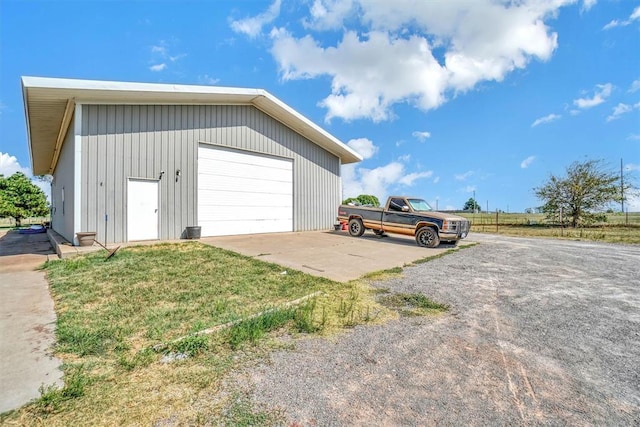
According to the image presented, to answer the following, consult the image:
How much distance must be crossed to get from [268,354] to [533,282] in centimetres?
525

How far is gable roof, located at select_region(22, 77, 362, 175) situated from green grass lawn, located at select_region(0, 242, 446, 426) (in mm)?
4971

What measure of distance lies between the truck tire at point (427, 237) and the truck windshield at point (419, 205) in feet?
2.82

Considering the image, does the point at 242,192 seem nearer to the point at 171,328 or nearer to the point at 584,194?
the point at 171,328

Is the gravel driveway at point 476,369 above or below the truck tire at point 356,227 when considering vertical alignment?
below

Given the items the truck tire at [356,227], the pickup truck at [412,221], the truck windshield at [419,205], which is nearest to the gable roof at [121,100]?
the truck tire at [356,227]

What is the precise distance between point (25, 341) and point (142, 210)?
7.42 m

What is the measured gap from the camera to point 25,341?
294cm

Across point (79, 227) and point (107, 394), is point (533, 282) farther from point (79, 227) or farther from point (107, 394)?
point (79, 227)

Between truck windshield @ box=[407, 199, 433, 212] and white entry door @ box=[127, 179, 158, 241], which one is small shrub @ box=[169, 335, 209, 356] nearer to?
white entry door @ box=[127, 179, 158, 241]

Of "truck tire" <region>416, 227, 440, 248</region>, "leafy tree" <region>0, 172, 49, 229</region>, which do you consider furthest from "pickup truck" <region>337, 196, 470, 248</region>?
"leafy tree" <region>0, 172, 49, 229</region>

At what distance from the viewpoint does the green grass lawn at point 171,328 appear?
6.30ft

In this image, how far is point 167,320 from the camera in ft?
11.1

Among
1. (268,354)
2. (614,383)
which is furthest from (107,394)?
(614,383)

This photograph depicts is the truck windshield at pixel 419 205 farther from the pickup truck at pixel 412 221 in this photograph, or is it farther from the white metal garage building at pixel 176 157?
the white metal garage building at pixel 176 157
